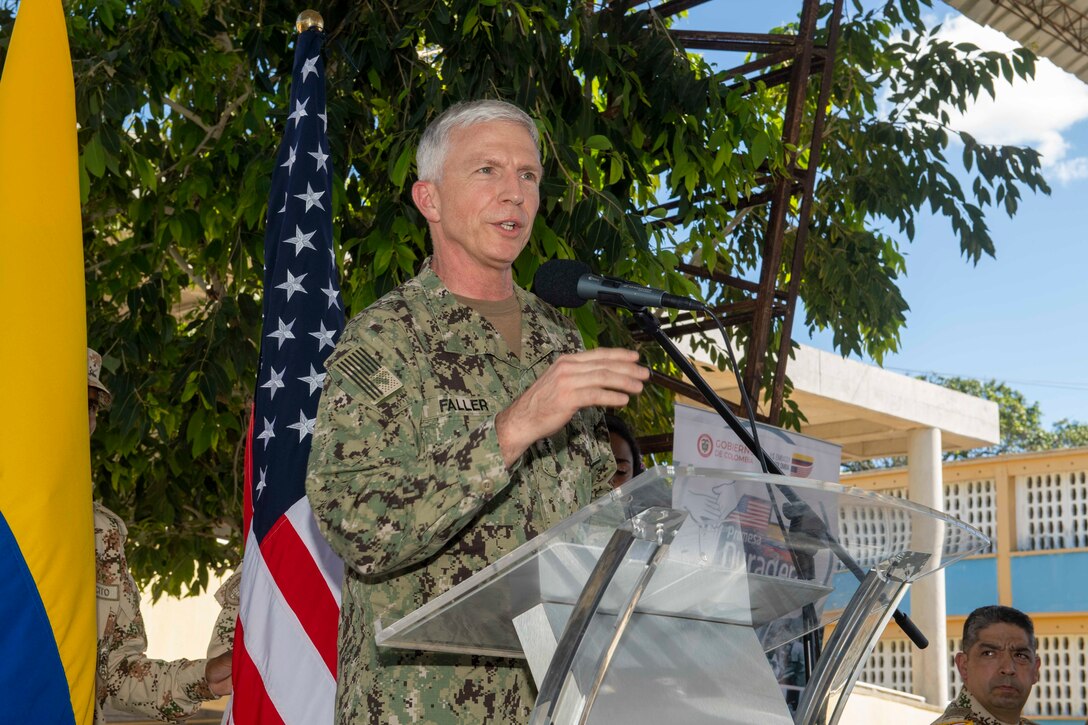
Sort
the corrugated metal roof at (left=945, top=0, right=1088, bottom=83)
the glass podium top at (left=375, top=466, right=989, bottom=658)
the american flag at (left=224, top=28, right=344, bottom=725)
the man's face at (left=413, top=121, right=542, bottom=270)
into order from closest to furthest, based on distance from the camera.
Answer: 1. the glass podium top at (left=375, top=466, right=989, bottom=658)
2. the man's face at (left=413, top=121, right=542, bottom=270)
3. the american flag at (left=224, top=28, right=344, bottom=725)
4. the corrugated metal roof at (left=945, top=0, right=1088, bottom=83)

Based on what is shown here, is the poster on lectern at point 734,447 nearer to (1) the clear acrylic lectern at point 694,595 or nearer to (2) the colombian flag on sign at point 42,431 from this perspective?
(2) the colombian flag on sign at point 42,431

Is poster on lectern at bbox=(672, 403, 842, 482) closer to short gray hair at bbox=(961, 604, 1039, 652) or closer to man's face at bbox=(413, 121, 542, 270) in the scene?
short gray hair at bbox=(961, 604, 1039, 652)

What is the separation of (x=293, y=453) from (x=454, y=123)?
1541 millimetres

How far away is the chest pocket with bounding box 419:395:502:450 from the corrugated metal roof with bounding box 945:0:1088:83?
7.44 metres

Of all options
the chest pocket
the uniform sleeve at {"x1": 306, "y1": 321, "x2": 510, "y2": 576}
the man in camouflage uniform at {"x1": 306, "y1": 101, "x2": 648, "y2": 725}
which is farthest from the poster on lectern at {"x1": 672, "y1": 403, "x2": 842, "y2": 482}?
the uniform sleeve at {"x1": 306, "y1": 321, "x2": 510, "y2": 576}

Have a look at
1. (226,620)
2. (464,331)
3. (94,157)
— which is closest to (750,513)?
(464,331)

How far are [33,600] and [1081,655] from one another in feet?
43.1

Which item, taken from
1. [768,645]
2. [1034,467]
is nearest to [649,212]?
[768,645]

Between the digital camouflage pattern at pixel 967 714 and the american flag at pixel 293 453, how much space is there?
7.82 ft

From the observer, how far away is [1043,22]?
338 inches

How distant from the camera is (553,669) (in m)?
1.23

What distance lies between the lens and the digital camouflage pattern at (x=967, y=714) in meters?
4.25

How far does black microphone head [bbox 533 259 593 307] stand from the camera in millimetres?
1927

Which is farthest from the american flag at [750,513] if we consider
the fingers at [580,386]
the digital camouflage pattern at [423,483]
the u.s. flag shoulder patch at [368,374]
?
the u.s. flag shoulder patch at [368,374]
